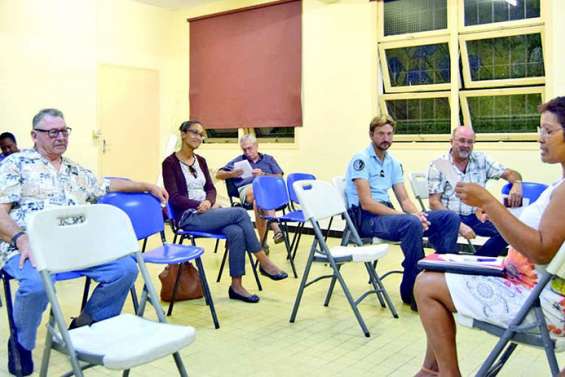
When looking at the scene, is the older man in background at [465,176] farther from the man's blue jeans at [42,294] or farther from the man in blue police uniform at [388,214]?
the man's blue jeans at [42,294]

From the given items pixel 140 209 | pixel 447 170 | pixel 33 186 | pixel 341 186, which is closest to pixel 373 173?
pixel 341 186

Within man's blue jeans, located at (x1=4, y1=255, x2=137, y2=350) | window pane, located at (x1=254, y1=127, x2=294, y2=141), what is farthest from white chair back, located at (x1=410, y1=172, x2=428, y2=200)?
man's blue jeans, located at (x1=4, y1=255, x2=137, y2=350)

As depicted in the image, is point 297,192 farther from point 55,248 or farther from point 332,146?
point 332,146

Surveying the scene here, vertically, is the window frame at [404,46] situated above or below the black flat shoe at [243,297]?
above

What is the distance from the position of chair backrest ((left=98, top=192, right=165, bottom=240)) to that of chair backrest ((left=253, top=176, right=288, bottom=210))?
1.23 metres

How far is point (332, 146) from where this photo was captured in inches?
243

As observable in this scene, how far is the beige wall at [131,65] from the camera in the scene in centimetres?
583

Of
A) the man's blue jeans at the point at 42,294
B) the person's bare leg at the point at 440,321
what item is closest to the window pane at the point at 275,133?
the man's blue jeans at the point at 42,294

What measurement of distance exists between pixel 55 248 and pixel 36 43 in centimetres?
502

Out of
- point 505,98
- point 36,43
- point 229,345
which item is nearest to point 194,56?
point 36,43

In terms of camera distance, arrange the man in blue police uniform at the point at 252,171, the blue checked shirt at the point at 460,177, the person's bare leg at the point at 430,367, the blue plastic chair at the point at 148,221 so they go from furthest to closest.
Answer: the man in blue police uniform at the point at 252,171, the blue checked shirt at the point at 460,177, the blue plastic chair at the point at 148,221, the person's bare leg at the point at 430,367

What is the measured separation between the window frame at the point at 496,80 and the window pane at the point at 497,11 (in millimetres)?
123

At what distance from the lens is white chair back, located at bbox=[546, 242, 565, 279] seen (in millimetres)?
1549

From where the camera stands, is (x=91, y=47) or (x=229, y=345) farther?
(x=91, y=47)
